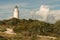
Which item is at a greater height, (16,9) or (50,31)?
(16,9)

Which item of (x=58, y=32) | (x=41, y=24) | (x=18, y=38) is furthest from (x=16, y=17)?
(x=18, y=38)

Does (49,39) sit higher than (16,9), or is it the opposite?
(16,9)

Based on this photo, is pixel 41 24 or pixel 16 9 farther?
pixel 16 9

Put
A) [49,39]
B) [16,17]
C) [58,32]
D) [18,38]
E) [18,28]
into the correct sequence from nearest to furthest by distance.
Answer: [18,38] < [49,39] < [58,32] < [18,28] < [16,17]

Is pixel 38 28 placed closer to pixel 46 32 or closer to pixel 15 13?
pixel 46 32

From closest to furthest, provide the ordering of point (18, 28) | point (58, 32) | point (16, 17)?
point (58, 32) → point (18, 28) → point (16, 17)

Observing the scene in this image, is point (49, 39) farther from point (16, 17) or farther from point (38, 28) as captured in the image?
point (16, 17)

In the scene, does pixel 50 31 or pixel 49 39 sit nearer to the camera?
pixel 49 39

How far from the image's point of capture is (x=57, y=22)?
50219 mm

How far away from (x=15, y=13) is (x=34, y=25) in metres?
31.4

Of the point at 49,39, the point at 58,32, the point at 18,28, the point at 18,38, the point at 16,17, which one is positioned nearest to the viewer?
the point at 18,38

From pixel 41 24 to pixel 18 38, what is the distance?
22.5m

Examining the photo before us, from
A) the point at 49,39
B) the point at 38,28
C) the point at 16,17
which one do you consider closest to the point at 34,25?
the point at 38,28

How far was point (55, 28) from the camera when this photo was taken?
48.3 m
